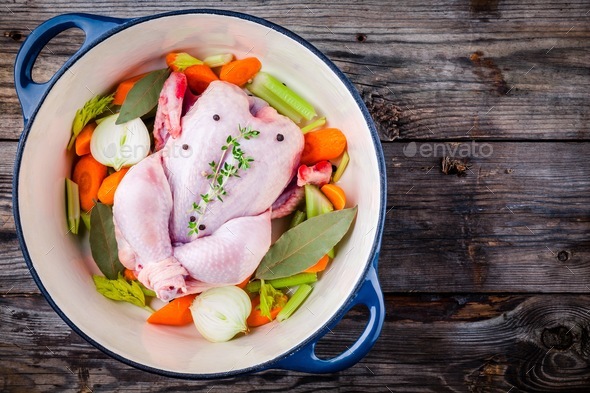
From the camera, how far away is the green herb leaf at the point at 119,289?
1.49 metres

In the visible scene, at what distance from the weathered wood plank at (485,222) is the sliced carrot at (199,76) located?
0.53 metres

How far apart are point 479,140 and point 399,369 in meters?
0.71

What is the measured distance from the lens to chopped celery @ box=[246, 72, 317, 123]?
4.97 feet

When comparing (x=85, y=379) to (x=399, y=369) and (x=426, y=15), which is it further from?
(x=426, y=15)

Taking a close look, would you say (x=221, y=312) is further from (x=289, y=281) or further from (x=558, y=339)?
(x=558, y=339)

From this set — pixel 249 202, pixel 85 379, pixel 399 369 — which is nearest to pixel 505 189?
pixel 399 369

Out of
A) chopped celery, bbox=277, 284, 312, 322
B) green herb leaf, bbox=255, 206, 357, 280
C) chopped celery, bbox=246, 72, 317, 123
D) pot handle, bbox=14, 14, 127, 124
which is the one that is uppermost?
pot handle, bbox=14, 14, 127, 124

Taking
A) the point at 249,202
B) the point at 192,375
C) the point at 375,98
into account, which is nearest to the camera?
the point at 192,375

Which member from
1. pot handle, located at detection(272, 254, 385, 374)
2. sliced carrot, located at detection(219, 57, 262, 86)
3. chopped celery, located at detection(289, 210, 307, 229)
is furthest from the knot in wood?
sliced carrot, located at detection(219, 57, 262, 86)

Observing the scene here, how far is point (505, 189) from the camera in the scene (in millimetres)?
1658

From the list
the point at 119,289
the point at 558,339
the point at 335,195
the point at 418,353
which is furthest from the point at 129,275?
the point at 558,339

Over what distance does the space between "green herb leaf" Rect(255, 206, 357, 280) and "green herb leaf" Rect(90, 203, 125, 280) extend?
38 centimetres

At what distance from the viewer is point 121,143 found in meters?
1.45

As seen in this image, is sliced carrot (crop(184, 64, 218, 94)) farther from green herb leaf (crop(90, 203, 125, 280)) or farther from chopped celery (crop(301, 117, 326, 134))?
green herb leaf (crop(90, 203, 125, 280))
